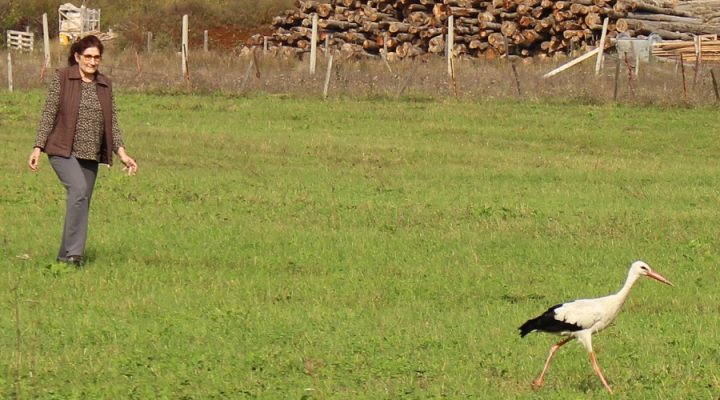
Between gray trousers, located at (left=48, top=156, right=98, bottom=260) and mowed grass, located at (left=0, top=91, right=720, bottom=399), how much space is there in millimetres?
298

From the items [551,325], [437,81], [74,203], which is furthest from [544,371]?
[437,81]

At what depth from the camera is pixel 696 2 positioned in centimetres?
4731

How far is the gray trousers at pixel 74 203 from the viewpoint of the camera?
43.5 ft

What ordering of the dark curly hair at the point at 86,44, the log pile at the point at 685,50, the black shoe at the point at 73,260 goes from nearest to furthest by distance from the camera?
1. the dark curly hair at the point at 86,44
2. the black shoe at the point at 73,260
3. the log pile at the point at 685,50

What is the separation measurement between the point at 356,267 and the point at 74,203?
2.78m

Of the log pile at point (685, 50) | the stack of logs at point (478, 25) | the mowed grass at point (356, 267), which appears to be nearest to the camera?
the mowed grass at point (356, 267)

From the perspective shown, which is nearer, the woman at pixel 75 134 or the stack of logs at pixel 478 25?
the woman at pixel 75 134

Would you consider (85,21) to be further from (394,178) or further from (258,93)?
(394,178)

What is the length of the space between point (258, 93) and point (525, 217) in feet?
61.9

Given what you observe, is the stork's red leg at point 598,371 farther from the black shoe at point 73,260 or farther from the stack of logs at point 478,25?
the stack of logs at point 478,25

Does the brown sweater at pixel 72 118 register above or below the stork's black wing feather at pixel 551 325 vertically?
above

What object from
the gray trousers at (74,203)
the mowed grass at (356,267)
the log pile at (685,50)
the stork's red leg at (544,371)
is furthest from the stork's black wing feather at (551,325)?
the log pile at (685,50)

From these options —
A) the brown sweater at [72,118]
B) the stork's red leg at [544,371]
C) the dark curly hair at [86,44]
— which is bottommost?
the stork's red leg at [544,371]

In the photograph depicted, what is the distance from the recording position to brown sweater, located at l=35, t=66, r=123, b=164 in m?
13.3
